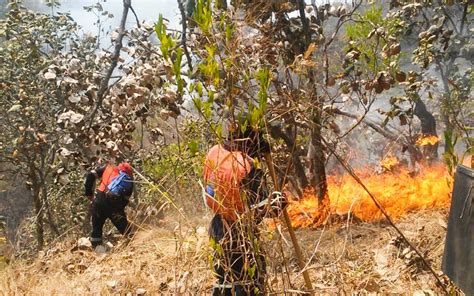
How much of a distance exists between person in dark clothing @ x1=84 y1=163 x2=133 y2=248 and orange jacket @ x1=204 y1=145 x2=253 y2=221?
164 inches

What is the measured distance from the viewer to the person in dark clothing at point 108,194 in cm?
684

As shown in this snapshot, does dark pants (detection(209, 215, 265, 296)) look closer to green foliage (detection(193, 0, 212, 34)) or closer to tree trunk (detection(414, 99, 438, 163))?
green foliage (detection(193, 0, 212, 34))

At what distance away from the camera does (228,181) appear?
262 centimetres

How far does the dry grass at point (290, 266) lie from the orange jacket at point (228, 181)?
1138mm

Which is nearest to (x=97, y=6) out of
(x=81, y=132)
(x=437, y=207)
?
(x=81, y=132)

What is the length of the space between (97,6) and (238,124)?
10.0 meters

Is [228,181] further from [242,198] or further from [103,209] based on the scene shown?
[103,209]

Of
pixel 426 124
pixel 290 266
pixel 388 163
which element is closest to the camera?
pixel 290 266

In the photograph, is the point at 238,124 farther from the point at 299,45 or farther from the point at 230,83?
the point at 299,45

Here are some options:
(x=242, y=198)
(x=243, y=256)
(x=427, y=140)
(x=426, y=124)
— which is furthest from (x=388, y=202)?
(x=426, y=124)

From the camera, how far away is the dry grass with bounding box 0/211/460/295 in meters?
4.20

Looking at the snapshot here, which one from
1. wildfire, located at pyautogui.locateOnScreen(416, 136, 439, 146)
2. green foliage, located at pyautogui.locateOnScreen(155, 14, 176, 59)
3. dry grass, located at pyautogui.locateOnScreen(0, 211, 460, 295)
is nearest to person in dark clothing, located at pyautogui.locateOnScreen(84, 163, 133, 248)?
dry grass, located at pyautogui.locateOnScreen(0, 211, 460, 295)

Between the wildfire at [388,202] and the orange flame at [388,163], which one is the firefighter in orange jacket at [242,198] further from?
the orange flame at [388,163]

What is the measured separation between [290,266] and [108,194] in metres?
3.26
